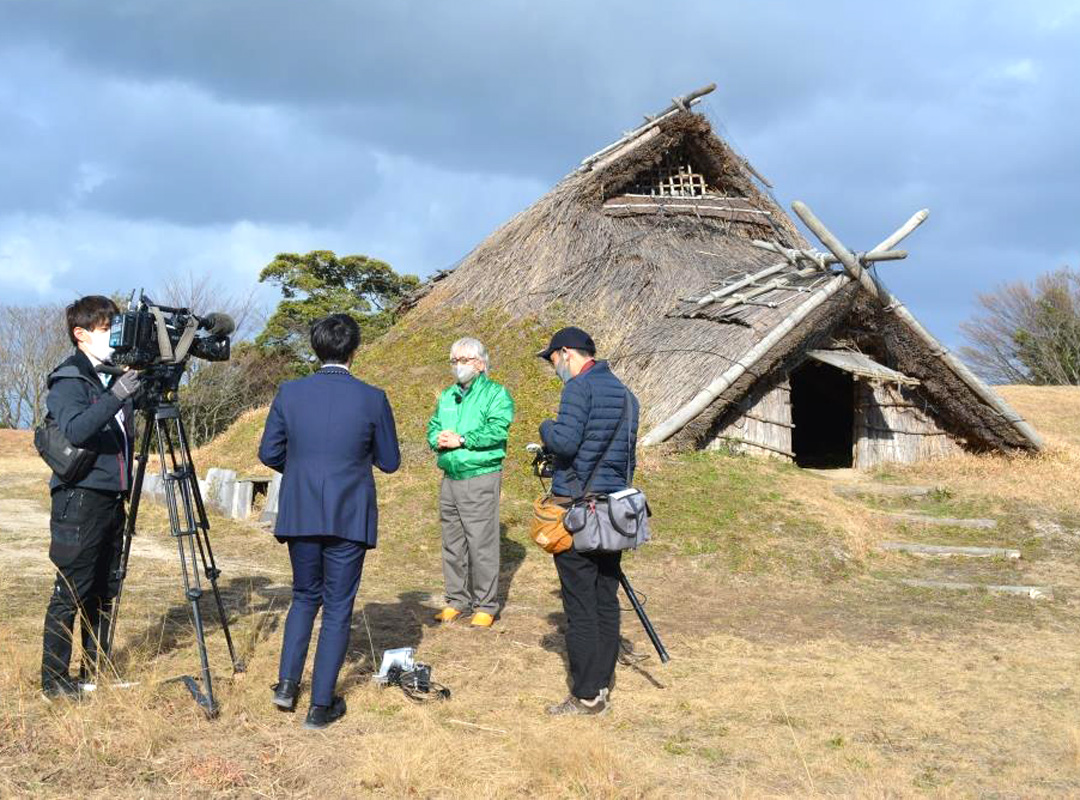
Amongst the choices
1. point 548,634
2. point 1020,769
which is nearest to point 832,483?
point 548,634

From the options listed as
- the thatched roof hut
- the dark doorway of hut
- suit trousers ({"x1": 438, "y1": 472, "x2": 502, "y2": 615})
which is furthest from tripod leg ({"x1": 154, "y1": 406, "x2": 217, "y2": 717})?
the dark doorway of hut

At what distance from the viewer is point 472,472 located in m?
5.96

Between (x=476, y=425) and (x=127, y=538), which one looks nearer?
(x=127, y=538)

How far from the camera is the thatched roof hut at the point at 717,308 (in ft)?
35.5

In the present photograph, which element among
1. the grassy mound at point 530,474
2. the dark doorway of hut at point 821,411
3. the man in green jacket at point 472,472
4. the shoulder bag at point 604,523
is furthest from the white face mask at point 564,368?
the dark doorway of hut at point 821,411

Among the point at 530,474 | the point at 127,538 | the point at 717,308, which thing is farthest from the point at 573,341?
the point at 717,308

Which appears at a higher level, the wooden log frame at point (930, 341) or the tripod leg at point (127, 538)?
the wooden log frame at point (930, 341)

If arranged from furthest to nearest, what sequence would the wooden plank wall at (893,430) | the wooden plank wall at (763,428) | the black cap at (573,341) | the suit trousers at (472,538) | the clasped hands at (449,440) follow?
1. the wooden plank wall at (893,430)
2. the wooden plank wall at (763,428)
3. the suit trousers at (472,538)
4. the clasped hands at (449,440)
5. the black cap at (573,341)

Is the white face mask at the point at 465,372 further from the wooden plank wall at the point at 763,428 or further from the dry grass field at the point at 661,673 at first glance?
the wooden plank wall at the point at 763,428

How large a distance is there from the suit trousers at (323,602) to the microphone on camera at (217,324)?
1.11 metres

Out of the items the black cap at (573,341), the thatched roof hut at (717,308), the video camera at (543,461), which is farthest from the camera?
the thatched roof hut at (717,308)

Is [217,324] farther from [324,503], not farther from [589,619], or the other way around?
[589,619]

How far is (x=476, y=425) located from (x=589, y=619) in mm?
1981

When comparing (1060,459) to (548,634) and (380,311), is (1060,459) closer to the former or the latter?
(548,634)
